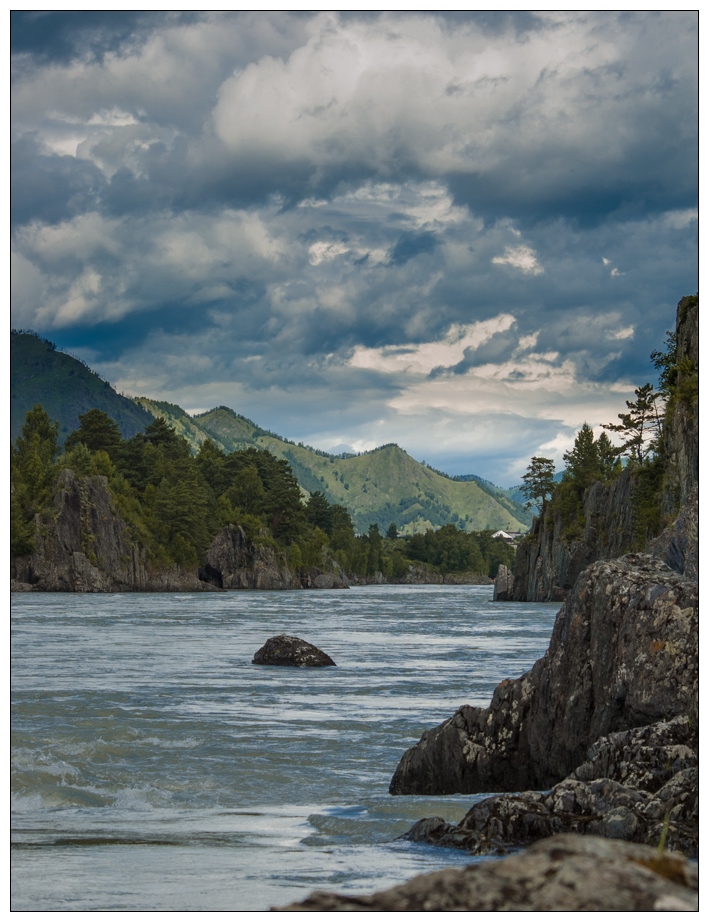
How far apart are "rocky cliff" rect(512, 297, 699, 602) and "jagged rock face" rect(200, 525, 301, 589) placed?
47.0 meters

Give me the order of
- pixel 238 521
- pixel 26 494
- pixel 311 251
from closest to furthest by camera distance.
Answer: pixel 311 251, pixel 26 494, pixel 238 521

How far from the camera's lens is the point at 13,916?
5.73 metres

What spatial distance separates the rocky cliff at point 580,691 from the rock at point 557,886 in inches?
315

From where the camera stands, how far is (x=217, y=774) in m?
13.7

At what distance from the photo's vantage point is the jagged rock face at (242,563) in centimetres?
16388

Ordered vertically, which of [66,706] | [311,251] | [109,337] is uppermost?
[311,251]

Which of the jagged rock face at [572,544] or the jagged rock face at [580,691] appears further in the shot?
the jagged rock face at [572,544]

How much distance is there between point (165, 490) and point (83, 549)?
33.8 metres

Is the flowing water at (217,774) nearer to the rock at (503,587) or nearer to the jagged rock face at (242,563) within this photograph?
the rock at (503,587)

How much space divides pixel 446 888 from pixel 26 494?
136 metres

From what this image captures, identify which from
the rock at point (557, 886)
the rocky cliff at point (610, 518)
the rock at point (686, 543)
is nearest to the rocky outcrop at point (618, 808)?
the rock at point (686, 543)

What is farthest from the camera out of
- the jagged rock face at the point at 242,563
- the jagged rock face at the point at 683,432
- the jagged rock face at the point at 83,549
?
the jagged rock face at the point at 242,563
